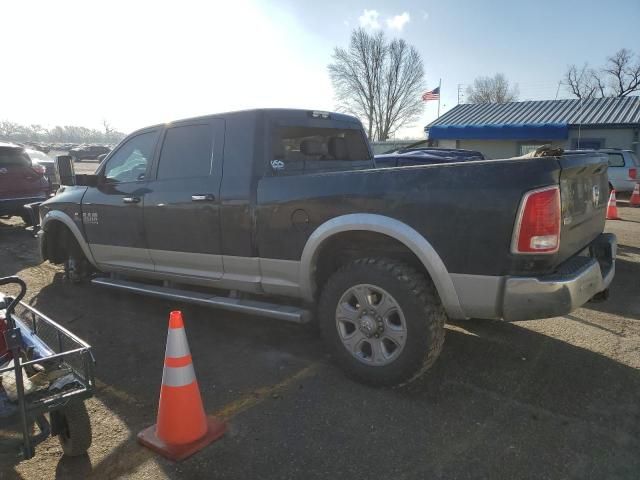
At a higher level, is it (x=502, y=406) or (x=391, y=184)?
(x=391, y=184)

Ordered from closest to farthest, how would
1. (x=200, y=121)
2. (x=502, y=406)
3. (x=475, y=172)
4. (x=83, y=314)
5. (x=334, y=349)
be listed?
(x=475, y=172), (x=502, y=406), (x=334, y=349), (x=200, y=121), (x=83, y=314)

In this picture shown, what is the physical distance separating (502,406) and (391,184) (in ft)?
5.11

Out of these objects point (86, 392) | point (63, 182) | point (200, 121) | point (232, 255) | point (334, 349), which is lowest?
point (334, 349)

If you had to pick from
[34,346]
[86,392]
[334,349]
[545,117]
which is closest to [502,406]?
[334,349]

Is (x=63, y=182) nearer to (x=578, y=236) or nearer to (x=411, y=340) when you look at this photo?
(x=411, y=340)

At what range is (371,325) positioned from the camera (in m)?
3.25

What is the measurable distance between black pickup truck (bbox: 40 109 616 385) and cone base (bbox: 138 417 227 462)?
1.00 m

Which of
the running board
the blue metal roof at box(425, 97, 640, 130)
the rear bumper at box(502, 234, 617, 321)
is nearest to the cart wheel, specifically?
the running board

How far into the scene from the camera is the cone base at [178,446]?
2.62 meters

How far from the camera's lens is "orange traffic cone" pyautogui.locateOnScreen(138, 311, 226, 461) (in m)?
2.67

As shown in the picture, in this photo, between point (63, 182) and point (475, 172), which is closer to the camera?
point (475, 172)

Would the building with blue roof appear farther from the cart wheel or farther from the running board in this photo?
the cart wheel

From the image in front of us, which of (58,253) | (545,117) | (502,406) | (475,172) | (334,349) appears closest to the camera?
(475,172)

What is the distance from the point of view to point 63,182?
5.28 m
